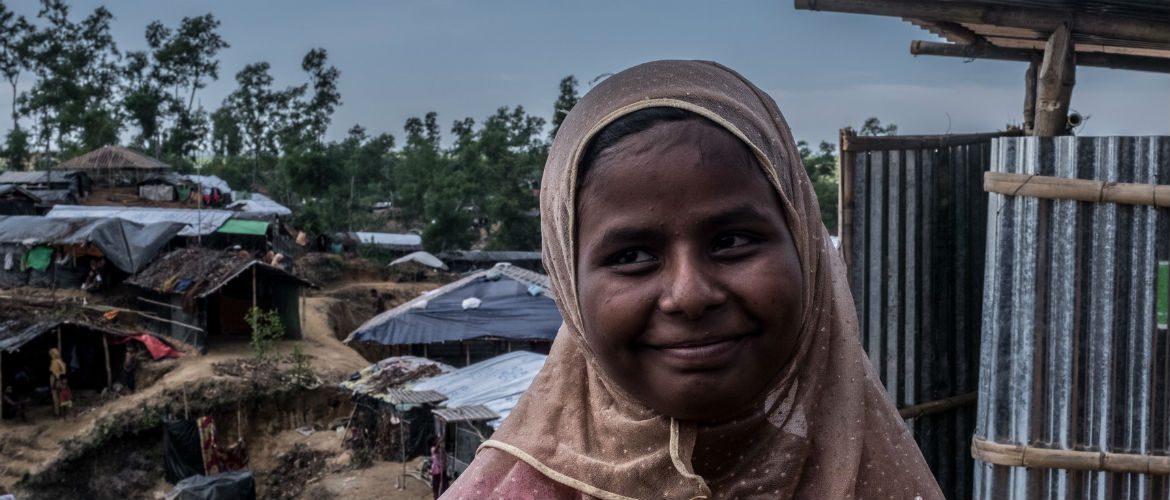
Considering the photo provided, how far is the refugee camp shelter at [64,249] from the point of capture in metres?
21.3

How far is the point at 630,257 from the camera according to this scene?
1.16 m

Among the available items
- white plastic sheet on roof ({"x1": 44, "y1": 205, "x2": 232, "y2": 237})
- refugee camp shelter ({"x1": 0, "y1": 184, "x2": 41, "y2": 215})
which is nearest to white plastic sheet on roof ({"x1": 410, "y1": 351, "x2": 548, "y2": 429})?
white plastic sheet on roof ({"x1": 44, "y1": 205, "x2": 232, "y2": 237})

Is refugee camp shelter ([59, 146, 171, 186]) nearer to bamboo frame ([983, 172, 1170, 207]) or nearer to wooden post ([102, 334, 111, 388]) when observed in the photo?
wooden post ([102, 334, 111, 388])

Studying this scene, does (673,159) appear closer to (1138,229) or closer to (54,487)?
(1138,229)

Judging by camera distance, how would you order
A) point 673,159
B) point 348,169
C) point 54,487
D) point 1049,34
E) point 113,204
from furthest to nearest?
1. point 348,169
2. point 113,204
3. point 54,487
4. point 1049,34
5. point 673,159

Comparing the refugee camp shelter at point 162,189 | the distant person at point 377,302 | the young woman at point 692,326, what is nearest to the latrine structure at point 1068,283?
the young woman at point 692,326

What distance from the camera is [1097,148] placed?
332 cm

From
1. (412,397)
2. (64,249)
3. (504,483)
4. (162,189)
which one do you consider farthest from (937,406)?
(162,189)

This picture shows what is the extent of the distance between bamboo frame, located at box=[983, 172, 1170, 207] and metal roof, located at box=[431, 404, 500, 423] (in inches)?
346

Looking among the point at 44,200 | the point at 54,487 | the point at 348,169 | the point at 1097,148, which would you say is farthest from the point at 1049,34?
the point at 348,169

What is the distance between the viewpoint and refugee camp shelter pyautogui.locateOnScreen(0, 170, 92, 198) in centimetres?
3180

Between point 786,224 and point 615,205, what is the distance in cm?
22

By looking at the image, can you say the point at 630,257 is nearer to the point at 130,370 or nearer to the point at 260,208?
the point at 130,370

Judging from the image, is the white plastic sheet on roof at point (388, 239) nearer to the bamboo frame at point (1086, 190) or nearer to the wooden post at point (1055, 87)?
the wooden post at point (1055, 87)
